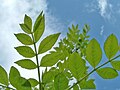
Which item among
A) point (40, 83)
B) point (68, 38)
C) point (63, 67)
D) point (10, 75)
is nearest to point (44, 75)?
point (40, 83)

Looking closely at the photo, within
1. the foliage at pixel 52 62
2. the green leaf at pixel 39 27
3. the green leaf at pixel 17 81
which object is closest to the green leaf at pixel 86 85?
the foliage at pixel 52 62

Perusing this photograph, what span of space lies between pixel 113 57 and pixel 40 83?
1.54 ft

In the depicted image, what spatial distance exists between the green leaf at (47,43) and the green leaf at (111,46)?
312 millimetres

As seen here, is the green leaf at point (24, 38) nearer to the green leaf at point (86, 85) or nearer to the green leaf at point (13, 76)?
the green leaf at point (13, 76)

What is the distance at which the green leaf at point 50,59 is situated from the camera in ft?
6.38

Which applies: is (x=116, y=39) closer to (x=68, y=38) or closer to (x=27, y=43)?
(x=27, y=43)

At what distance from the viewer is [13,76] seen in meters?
1.81

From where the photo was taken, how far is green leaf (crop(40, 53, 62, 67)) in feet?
6.38

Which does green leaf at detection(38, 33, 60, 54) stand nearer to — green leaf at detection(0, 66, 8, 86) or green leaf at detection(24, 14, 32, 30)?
green leaf at detection(24, 14, 32, 30)

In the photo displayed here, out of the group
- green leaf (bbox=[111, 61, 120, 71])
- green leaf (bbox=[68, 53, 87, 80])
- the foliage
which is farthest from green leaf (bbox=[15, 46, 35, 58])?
green leaf (bbox=[111, 61, 120, 71])

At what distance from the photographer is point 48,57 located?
1964mm

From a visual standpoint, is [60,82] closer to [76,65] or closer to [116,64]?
[76,65]

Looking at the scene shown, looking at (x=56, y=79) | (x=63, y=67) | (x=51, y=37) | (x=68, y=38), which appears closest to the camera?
(x=56, y=79)

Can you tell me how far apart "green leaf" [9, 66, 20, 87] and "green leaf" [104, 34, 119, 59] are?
54 cm
